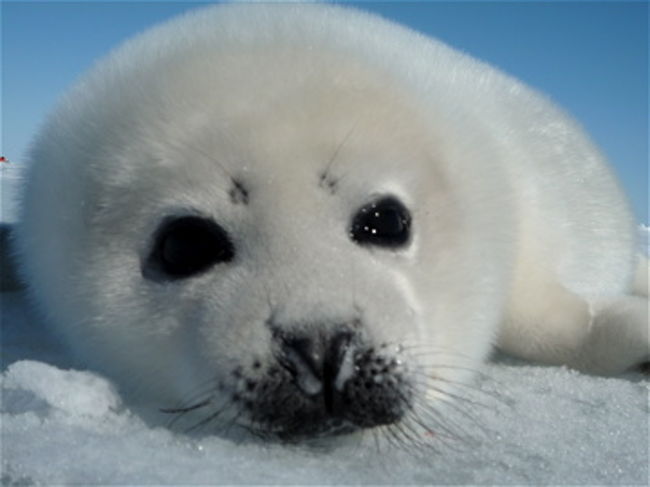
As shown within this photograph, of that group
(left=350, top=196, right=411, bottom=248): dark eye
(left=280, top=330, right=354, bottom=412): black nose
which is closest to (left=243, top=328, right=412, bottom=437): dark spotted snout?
(left=280, top=330, right=354, bottom=412): black nose

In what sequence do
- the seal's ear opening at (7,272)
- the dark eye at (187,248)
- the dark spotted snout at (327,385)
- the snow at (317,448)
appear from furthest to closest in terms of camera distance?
the seal's ear opening at (7,272) < the dark eye at (187,248) < the dark spotted snout at (327,385) < the snow at (317,448)

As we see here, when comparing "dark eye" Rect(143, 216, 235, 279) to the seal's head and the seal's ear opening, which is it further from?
the seal's ear opening

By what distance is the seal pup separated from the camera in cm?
230

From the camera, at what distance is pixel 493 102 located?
389 centimetres

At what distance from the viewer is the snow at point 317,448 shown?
2.09 meters

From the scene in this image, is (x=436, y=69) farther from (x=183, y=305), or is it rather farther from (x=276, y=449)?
(x=276, y=449)

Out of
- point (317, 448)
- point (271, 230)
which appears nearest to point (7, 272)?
point (271, 230)

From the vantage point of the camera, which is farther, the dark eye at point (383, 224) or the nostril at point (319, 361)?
the dark eye at point (383, 224)

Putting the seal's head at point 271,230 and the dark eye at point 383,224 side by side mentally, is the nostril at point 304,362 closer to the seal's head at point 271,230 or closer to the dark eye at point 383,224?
the seal's head at point 271,230

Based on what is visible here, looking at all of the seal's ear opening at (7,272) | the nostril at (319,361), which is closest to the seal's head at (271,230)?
the nostril at (319,361)

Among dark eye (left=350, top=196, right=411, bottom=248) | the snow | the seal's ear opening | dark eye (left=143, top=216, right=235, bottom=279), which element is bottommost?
the seal's ear opening

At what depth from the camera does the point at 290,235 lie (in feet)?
8.04

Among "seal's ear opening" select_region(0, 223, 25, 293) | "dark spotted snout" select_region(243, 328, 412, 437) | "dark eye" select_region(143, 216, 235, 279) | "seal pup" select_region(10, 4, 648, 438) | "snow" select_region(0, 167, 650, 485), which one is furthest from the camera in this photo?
"seal's ear opening" select_region(0, 223, 25, 293)

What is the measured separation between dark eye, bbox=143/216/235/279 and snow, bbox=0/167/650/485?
378mm
